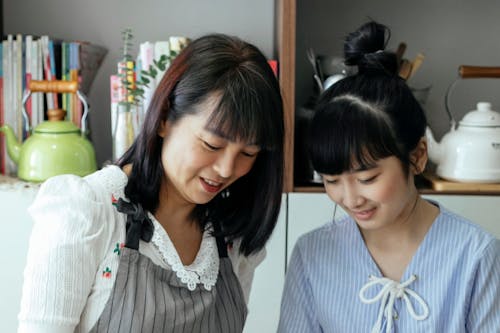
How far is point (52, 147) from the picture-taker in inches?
68.0

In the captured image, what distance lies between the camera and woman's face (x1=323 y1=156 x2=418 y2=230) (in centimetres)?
114

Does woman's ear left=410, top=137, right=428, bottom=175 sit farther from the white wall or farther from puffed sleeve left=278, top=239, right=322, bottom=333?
the white wall

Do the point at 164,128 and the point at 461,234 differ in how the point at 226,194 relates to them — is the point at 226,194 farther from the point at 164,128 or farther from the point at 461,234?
the point at 461,234

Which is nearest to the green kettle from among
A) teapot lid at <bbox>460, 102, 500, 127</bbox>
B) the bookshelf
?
the bookshelf

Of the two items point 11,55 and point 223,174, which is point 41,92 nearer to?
point 11,55

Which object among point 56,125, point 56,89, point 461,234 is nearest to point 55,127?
point 56,125

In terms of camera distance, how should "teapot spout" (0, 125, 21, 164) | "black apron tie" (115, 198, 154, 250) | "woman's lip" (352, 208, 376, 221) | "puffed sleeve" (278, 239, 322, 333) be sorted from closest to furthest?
"black apron tie" (115, 198, 154, 250)
"woman's lip" (352, 208, 376, 221)
"puffed sleeve" (278, 239, 322, 333)
"teapot spout" (0, 125, 21, 164)

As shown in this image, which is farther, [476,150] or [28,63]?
[28,63]

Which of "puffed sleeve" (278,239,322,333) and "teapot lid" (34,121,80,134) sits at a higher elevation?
"teapot lid" (34,121,80,134)

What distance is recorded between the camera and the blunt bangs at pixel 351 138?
1147mm

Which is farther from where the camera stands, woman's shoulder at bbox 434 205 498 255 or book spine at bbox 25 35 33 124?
book spine at bbox 25 35 33 124

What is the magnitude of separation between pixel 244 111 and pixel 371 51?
31cm

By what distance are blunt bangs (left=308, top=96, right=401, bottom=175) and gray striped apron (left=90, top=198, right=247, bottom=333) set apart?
283mm

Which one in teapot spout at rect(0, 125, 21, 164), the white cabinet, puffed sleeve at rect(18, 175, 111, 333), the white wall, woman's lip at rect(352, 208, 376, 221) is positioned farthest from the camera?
the white wall
